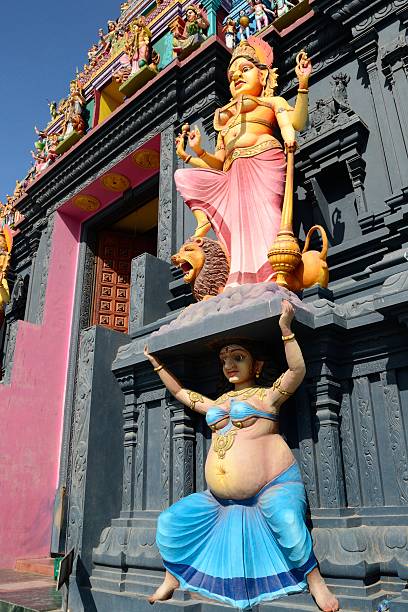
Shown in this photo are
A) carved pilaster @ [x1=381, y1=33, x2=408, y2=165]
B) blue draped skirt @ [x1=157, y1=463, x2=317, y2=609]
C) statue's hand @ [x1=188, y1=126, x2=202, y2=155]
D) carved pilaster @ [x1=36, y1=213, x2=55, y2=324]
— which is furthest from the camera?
carved pilaster @ [x1=36, y1=213, x2=55, y2=324]

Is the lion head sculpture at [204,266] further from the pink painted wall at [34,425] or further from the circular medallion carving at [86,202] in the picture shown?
the circular medallion carving at [86,202]

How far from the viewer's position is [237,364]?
167 inches

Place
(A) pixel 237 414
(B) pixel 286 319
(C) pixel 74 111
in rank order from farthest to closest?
(C) pixel 74 111 → (A) pixel 237 414 → (B) pixel 286 319

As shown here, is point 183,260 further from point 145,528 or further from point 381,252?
point 145,528

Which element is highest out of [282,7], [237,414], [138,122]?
[282,7]

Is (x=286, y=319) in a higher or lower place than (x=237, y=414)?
higher

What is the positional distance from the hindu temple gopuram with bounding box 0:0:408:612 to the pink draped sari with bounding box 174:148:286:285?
2 centimetres

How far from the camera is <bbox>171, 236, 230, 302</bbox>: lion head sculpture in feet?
17.4

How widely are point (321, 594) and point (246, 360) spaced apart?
67.9 inches

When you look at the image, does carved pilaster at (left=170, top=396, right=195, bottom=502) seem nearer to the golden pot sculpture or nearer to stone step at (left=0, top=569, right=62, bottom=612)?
the golden pot sculpture

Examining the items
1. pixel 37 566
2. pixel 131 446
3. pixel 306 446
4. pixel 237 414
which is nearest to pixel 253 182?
pixel 237 414

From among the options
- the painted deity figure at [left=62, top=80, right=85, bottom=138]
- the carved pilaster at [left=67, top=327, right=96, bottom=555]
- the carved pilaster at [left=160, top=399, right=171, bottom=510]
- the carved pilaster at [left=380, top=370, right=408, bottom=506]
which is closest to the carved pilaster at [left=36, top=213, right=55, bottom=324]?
Answer: the painted deity figure at [left=62, top=80, right=85, bottom=138]

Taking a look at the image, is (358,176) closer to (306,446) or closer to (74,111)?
(306,446)

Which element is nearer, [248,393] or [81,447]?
[248,393]
